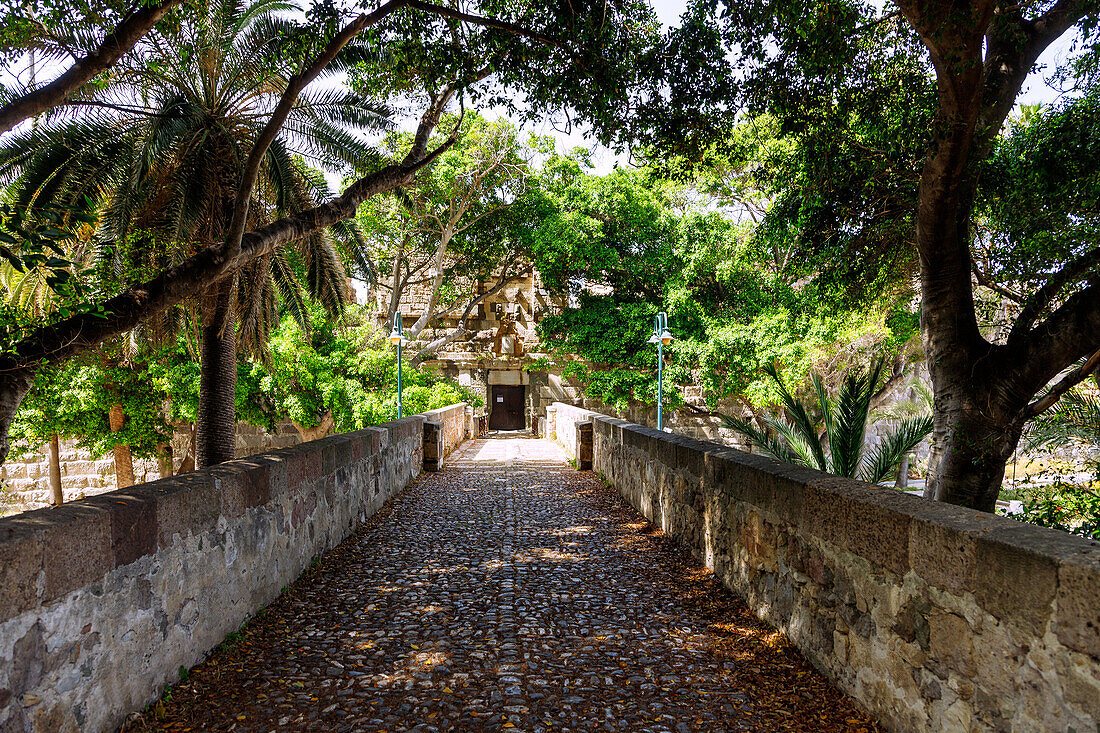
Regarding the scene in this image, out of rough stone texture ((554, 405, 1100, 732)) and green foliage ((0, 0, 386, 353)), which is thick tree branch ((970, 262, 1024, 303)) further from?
green foliage ((0, 0, 386, 353))

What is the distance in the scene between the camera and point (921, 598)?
2.33 meters

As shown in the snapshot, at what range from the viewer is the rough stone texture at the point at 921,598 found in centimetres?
171

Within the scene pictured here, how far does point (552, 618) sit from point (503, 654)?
62 cm

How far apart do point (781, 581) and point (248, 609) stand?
3.01 metres

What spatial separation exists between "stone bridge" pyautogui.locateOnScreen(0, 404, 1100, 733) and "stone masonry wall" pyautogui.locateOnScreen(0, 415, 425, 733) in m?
0.01

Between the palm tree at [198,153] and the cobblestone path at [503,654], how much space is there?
4557mm

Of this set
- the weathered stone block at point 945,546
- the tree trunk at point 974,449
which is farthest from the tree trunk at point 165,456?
the weathered stone block at point 945,546

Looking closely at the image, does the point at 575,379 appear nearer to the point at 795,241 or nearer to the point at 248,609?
the point at 795,241

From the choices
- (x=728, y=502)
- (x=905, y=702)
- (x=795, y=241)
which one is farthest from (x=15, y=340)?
(x=795, y=241)

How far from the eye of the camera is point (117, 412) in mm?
18781

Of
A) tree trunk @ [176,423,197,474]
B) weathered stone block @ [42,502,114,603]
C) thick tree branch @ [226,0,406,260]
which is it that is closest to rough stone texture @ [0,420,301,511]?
tree trunk @ [176,423,197,474]

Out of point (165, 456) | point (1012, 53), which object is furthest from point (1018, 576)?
point (165, 456)

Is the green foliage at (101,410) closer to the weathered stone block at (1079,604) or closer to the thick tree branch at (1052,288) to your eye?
the thick tree branch at (1052,288)

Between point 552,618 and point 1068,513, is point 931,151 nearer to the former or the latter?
point 1068,513
